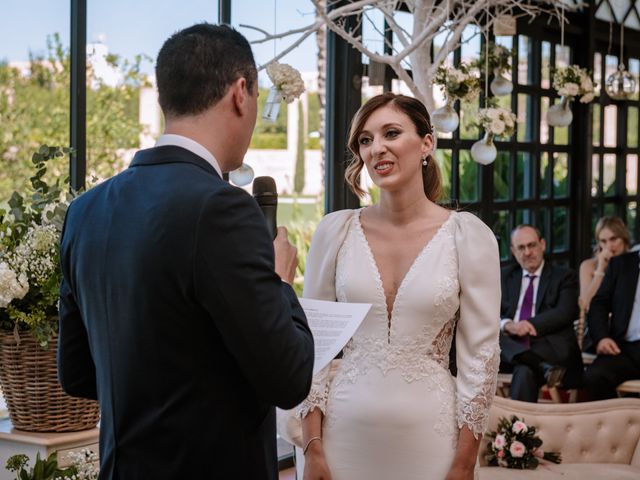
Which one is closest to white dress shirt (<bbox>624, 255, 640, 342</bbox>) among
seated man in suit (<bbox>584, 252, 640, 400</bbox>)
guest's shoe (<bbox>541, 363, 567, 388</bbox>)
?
seated man in suit (<bbox>584, 252, 640, 400</bbox>)

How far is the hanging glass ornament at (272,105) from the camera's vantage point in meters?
4.05

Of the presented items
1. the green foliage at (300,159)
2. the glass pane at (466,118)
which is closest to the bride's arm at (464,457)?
the green foliage at (300,159)

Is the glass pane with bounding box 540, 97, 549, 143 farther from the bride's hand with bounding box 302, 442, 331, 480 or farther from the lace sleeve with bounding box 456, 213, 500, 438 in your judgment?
the bride's hand with bounding box 302, 442, 331, 480

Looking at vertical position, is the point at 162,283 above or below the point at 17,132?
below

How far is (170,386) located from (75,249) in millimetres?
301

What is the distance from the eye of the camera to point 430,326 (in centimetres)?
254

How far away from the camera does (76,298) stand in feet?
5.82

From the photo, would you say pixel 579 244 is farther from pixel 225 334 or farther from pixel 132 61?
pixel 225 334

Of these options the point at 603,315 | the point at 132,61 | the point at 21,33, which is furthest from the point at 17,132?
the point at 603,315

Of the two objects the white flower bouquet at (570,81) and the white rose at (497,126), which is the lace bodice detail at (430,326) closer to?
the white rose at (497,126)

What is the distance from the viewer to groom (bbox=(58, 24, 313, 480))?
1.55m

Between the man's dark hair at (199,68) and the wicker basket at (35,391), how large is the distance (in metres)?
1.51

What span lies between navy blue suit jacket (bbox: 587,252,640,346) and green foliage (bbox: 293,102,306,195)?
2.03m

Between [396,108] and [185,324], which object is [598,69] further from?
[185,324]
